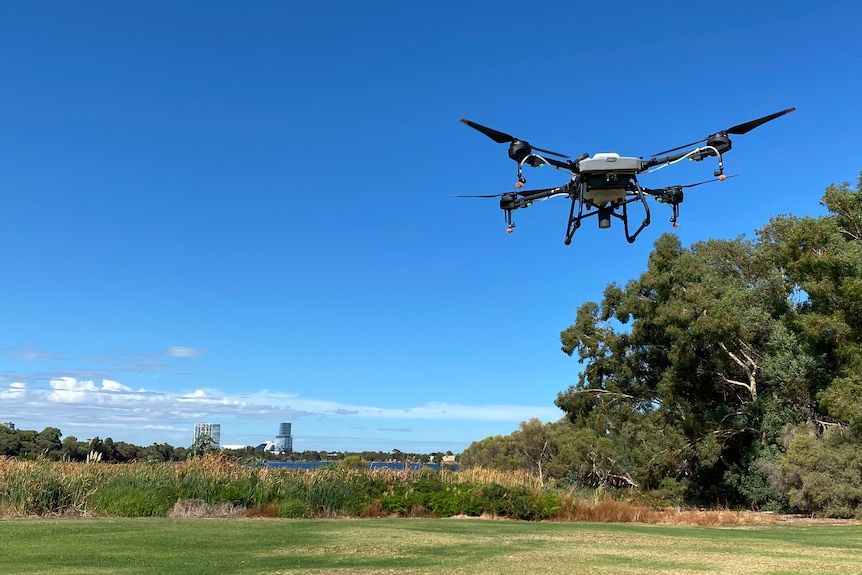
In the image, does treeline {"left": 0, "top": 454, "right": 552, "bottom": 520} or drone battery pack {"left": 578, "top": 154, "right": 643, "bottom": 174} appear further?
treeline {"left": 0, "top": 454, "right": 552, "bottom": 520}

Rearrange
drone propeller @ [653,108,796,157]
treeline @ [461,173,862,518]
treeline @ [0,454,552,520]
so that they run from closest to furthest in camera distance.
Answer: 1. drone propeller @ [653,108,796,157]
2. treeline @ [0,454,552,520]
3. treeline @ [461,173,862,518]

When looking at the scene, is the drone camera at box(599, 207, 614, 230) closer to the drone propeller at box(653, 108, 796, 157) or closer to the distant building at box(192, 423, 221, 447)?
the drone propeller at box(653, 108, 796, 157)

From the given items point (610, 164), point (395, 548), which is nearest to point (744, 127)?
point (610, 164)

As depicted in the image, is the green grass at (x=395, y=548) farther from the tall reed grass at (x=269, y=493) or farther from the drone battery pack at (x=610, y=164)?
the drone battery pack at (x=610, y=164)

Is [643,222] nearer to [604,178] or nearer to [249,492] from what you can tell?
[604,178]

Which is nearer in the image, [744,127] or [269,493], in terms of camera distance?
[744,127]

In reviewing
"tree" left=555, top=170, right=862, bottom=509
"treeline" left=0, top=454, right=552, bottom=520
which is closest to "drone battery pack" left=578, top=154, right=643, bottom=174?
"treeline" left=0, top=454, right=552, bottom=520

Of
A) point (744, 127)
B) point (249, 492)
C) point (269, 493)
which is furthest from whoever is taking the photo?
point (269, 493)

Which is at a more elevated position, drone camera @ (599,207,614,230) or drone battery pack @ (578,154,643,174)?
drone battery pack @ (578,154,643,174)
